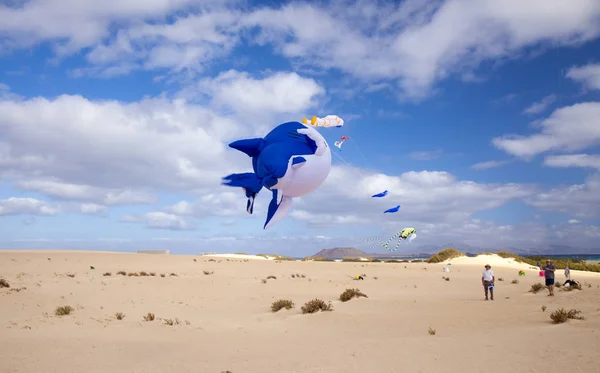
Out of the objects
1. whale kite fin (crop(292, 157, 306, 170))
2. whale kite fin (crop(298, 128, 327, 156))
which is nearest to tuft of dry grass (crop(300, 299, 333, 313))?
whale kite fin (crop(298, 128, 327, 156))

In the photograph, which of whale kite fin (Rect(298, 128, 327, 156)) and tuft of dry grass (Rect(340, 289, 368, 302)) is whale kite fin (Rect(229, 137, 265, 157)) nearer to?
whale kite fin (Rect(298, 128, 327, 156))

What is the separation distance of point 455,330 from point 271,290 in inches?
545

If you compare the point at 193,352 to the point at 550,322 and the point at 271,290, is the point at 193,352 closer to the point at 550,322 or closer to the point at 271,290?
the point at 550,322

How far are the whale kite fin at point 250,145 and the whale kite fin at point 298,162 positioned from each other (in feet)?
2.30

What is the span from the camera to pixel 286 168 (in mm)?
5168

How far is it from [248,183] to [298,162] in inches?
27.9

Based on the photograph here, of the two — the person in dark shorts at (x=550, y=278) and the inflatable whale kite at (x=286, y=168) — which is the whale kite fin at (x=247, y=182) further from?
the person in dark shorts at (x=550, y=278)

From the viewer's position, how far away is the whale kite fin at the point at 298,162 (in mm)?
5191

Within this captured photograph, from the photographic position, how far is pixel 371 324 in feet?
43.9

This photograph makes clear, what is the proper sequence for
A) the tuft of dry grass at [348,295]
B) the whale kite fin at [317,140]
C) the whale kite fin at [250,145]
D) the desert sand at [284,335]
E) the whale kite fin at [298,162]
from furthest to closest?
the tuft of dry grass at [348,295]
the desert sand at [284,335]
the whale kite fin at [250,145]
the whale kite fin at [317,140]
the whale kite fin at [298,162]

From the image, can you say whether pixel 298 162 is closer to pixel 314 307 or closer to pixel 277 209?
pixel 277 209

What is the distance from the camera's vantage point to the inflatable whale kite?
5.22m

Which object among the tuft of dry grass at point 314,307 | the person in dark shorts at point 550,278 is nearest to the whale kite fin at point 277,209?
the tuft of dry grass at point 314,307

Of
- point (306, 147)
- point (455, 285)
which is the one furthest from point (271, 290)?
point (306, 147)
